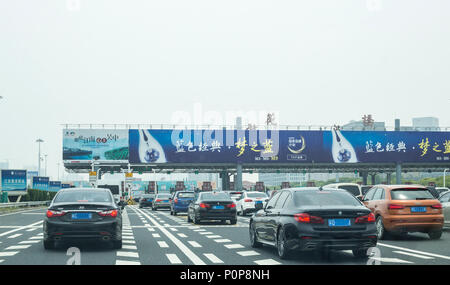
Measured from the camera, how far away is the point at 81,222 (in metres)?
13.7

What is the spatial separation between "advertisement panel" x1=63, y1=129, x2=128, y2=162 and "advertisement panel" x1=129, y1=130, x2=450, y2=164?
143 centimetres

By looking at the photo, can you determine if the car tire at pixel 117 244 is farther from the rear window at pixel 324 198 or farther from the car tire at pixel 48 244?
the rear window at pixel 324 198

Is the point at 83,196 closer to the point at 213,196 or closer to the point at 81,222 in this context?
the point at 81,222

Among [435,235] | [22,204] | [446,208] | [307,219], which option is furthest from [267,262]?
[22,204]

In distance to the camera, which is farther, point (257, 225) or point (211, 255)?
point (257, 225)

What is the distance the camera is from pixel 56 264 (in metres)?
11.3

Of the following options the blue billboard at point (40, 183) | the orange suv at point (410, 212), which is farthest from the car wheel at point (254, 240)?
the blue billboard at point (40, 183)

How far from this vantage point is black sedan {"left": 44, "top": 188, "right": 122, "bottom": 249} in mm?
13625

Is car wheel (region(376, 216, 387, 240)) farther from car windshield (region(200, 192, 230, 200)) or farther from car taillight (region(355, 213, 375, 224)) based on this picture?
car windshield (region(200, 192, 230, 200))

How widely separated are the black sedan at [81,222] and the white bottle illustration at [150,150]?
55788 mm
